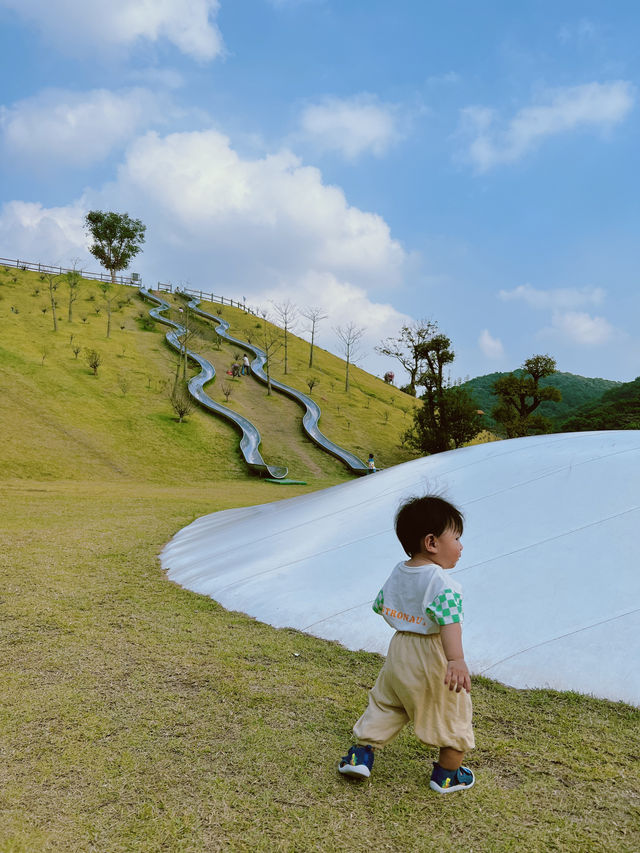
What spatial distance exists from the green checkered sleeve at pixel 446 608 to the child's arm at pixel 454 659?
33 mm

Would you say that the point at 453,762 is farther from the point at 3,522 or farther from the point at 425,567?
the point at 3,522

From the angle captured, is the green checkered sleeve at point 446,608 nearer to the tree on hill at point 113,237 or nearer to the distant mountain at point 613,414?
the distant mountain at point 613,414

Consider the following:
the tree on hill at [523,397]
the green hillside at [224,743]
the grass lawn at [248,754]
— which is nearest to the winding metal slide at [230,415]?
the tree on hill at [523,397]

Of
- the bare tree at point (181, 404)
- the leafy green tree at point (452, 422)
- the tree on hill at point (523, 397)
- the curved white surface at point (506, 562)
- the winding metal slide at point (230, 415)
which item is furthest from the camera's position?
the tree on hill at point (523, 397)

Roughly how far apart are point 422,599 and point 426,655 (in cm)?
26

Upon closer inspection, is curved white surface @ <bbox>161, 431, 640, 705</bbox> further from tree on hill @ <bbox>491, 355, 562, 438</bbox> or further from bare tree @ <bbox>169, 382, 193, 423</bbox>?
tree on hill @ <bbox>491, 355, 562, 438</bbox>

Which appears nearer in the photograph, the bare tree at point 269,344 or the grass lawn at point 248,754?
the grass lawn at point 248,754

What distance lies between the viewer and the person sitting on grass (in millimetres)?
2402

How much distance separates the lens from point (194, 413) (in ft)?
111

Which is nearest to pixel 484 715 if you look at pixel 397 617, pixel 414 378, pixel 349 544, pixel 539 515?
pixel 397 617

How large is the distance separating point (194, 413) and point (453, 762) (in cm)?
3250

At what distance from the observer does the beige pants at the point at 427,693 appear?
94.8 inches

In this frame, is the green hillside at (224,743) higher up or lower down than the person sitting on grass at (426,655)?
lower down

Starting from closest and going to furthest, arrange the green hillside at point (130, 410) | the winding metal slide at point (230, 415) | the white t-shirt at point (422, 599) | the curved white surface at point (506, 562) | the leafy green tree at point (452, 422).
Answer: the white t-shirt at point (422, 599) → the curved white surface at point (506, 562) → the green hillside at point (130, 410) → the winding metal slide at point (230, 415) → the leafy green tree at point (452, 422)
